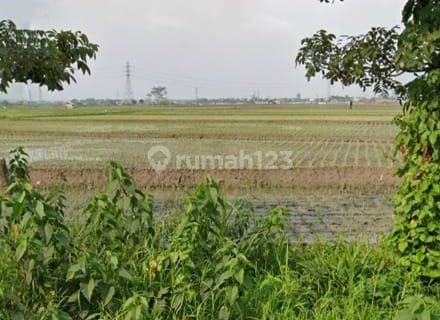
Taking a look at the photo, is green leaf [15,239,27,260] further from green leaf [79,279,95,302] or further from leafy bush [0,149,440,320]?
green leaf [79,279,95,302]

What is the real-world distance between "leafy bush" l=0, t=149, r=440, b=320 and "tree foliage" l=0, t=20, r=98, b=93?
1131mm

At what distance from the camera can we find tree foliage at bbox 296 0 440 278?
8.64 feet

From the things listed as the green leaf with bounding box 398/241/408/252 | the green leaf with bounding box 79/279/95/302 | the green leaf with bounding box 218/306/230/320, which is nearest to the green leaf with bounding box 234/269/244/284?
the green leaf with bounding box 218/306/230/320

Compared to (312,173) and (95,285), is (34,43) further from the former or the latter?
(312,173)

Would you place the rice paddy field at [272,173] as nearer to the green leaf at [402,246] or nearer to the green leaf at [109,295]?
the green leaf at [402,246]

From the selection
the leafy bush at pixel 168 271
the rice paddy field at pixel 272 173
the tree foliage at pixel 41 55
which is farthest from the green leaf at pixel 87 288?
the rice paddy field at pixel 272 173

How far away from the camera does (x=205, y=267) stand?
2797 millimetres

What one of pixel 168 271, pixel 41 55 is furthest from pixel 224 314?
pixel 41 55

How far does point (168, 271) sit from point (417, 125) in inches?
81.9

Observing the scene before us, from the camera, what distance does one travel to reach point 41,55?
342cm

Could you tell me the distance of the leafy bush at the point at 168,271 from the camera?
2438 millimetres

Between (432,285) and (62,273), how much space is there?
104 inches

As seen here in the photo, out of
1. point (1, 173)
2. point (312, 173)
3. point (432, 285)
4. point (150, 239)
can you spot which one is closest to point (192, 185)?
point (312, 173)

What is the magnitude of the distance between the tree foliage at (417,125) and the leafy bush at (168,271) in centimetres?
23
